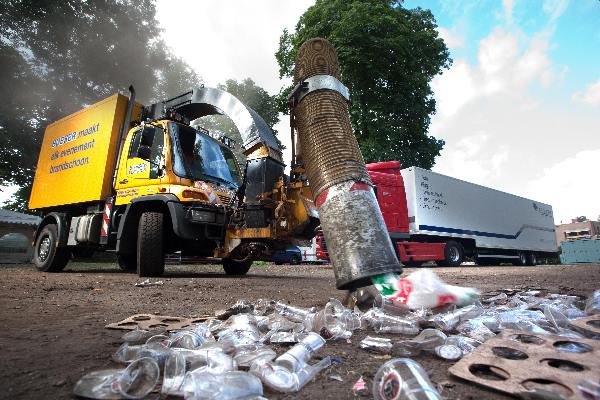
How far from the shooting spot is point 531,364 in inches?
50.5

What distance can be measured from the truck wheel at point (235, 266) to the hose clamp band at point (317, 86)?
5.00 metres

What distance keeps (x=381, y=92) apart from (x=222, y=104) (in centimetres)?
1348

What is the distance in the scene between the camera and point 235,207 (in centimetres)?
614

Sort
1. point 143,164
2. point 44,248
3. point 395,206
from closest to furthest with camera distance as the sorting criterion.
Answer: point 143,164, point 44,248, point 395,206

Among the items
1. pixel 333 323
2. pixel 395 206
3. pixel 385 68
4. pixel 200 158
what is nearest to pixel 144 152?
pixel 200 158

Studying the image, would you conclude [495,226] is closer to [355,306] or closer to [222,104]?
[222,104]

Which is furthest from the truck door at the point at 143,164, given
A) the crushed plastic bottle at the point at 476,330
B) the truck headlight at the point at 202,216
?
the crushed plastic bottle at the point at 476,330

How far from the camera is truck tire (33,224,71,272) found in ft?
23.9

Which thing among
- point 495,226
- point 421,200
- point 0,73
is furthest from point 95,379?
point 0,73

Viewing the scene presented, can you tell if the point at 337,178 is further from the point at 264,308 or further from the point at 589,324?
the point at 589,324

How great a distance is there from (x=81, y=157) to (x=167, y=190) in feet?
10.1

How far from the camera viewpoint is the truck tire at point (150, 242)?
5414mm

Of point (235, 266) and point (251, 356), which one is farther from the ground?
point (235, 266)

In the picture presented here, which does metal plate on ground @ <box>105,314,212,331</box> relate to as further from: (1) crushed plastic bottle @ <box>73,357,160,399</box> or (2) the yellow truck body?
(2) the yellow truck body
